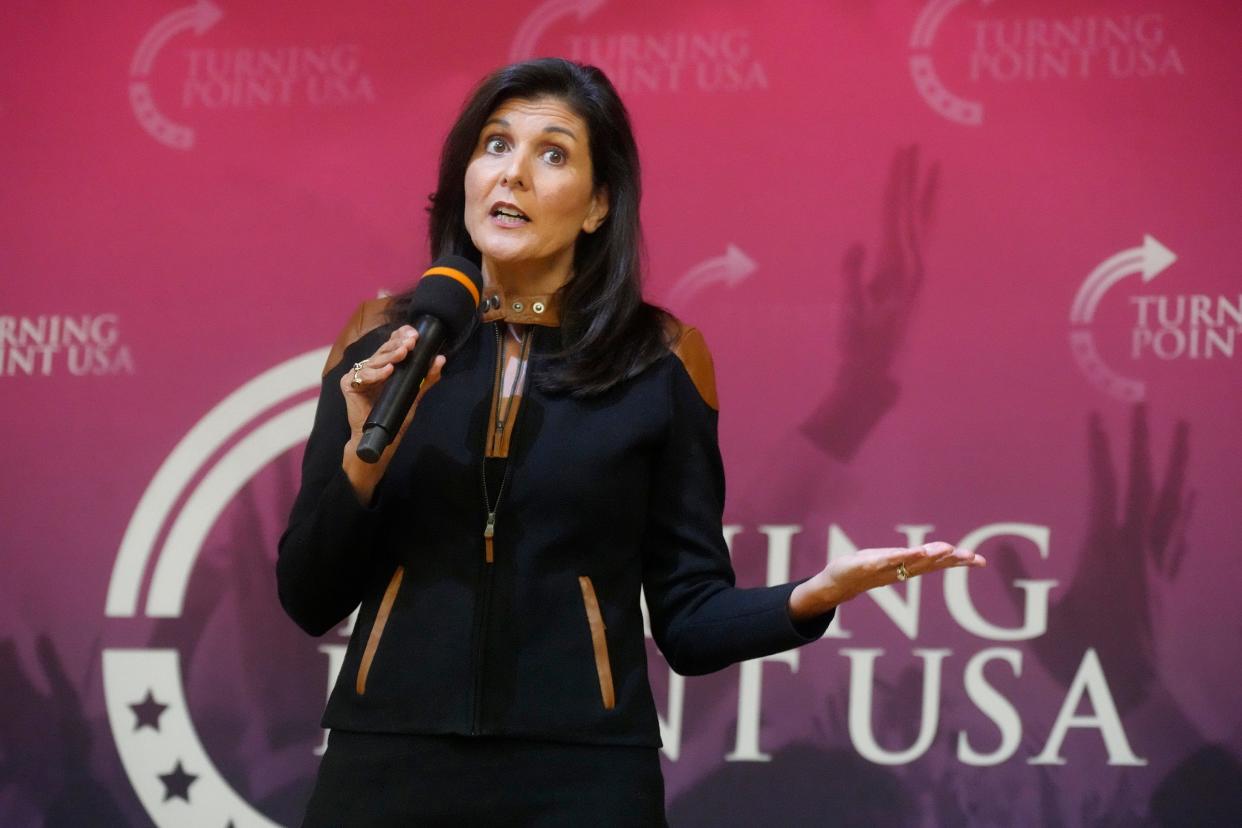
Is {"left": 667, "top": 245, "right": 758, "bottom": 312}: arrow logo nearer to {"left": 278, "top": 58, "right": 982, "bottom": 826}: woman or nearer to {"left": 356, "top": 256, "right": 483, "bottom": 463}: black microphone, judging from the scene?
{"left": 278, "top": 58, "right": 982, "bottom": 826}: woman

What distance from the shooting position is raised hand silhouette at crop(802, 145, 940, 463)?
3088 mm

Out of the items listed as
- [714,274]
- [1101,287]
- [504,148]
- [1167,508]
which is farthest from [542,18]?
[1167,508]

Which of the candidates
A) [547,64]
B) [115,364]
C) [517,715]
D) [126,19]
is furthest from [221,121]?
[517,715]

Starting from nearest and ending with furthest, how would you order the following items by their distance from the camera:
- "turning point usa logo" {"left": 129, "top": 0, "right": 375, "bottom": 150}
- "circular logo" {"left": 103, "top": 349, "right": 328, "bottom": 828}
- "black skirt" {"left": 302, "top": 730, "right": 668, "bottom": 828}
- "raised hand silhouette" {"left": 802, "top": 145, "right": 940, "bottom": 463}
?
"black skirt" {"left": 302, "top": 730, "right": 668, "bottom": 828}, "raised hand silhouette" {"left": 802, "top": 145, "right": 940, "bottom": 463}, "circular logo" {"left": 103, "top": 349, "right": 328, "bottom": 828}, "turning point usa logo" {"left": 129, "top": 0, "right": 375, "bottom": 150}

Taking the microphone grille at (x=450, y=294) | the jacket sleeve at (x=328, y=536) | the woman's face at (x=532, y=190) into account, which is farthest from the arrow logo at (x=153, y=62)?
the microphone grille at (x=450, y=294)

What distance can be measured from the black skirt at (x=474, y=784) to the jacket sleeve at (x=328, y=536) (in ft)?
0.55

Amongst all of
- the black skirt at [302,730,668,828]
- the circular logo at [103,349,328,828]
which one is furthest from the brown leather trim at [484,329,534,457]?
the circular logo at [103,349,328,828]

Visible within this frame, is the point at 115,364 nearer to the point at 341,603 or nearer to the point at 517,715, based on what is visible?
the point at 341,603

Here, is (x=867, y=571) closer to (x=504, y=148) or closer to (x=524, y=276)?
(x=524, y=276)

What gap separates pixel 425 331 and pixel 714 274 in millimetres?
1644

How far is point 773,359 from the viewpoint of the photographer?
10.3 ft

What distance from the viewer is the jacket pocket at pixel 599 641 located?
168 cm

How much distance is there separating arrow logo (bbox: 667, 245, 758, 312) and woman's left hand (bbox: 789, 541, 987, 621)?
5.13 ft

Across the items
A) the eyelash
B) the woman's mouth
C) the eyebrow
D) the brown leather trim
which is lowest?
the brown leather trim
